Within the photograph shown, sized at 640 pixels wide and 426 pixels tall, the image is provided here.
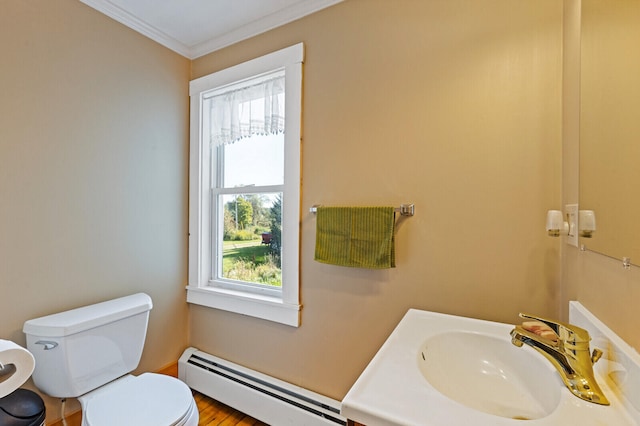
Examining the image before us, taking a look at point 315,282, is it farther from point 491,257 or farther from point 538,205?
point 538,205

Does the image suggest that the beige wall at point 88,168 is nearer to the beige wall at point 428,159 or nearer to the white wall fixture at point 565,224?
the beige wall at point 428,159

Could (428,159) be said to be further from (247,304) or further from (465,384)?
(247,304)

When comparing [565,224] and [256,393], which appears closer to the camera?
[565,224]

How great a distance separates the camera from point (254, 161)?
1854mm

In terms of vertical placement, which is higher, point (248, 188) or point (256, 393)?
point (248, 188)

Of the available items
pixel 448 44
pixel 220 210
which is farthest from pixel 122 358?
pixel 448 44

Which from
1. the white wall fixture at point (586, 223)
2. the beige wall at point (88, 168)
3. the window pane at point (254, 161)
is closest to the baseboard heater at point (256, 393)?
the beige wall at point (88, 168)

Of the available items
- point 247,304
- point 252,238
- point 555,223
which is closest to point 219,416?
point 247,304

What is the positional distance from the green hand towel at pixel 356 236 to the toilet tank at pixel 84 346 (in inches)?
40.8

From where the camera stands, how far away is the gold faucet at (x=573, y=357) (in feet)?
2.02

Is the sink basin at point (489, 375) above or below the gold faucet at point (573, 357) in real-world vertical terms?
below

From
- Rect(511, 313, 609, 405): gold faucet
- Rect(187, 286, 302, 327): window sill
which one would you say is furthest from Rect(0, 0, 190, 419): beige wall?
Rect(511, 313, 609, 405): gold faucet

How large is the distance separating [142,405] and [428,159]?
1559mm

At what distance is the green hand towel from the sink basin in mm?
422
